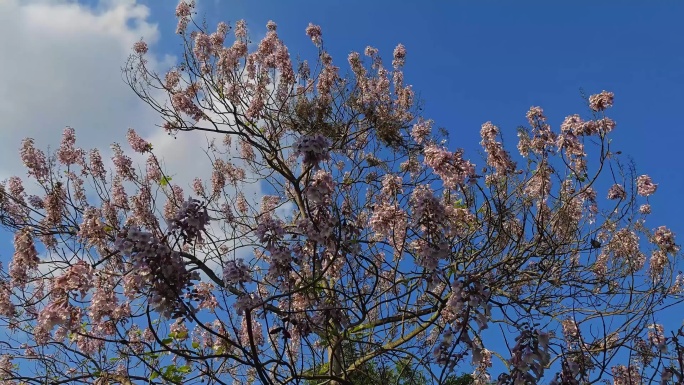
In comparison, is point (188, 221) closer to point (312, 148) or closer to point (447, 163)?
point (312, 148)

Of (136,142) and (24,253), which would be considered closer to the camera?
(24,253)

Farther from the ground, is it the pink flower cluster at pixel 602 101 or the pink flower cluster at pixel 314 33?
the pink flower cluster at pixel 314 33

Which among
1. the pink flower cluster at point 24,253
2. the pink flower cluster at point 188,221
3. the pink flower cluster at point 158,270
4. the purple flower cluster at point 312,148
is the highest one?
the pink flower cluster at point 24,253

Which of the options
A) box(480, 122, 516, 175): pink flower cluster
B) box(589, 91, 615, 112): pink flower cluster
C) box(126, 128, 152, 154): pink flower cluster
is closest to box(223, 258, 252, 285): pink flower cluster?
box(480, 122, 516, 175): pink flower cluster

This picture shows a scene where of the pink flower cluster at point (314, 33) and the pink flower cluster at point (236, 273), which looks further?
the pink flower cluster at point (314, 33)

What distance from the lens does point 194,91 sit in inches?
307

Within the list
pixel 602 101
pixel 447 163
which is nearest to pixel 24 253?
pixel 447 163

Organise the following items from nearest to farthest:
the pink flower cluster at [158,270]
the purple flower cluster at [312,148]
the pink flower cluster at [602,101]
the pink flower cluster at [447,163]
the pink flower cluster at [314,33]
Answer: the pink flower cluster at [158,270], the purple flower cluster at [312,148], the pink flower cluster at [447,163], the pink flower cluster at [602,101], the pink flower cluster at [314,33]

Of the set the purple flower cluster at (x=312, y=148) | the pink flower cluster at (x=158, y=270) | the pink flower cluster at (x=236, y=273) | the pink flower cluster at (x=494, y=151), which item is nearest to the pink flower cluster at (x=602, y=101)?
the pink flower cluster at (x=494, y=151)

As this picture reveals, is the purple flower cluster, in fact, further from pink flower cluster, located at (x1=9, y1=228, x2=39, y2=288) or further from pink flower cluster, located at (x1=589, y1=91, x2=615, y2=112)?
pink flower cluster, located at (x1=589, y1=91, x2=615, y2=112)

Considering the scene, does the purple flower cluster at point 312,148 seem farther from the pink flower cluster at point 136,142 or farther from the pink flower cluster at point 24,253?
the pink flower cluster at point 136,142

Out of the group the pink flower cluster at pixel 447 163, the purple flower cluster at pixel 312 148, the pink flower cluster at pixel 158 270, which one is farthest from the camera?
the pink flower cluster at pixel 447 163

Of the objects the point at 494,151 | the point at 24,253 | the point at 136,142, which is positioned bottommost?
the point at 24,253

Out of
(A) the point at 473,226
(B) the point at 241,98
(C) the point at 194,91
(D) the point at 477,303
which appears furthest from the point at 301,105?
(D) the point at 477,303
